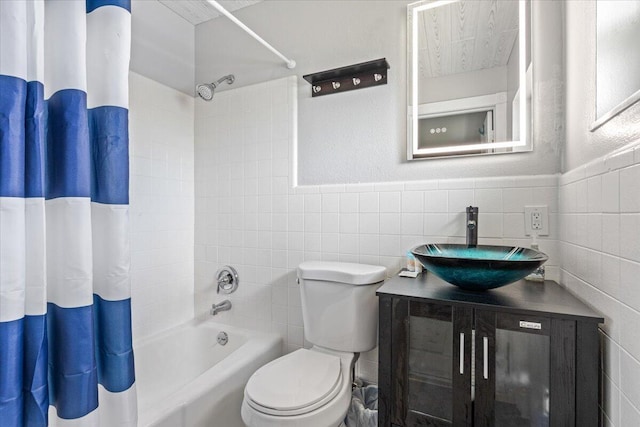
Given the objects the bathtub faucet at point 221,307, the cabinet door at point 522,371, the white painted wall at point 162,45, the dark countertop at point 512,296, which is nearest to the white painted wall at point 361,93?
the white painted wall at point 162,45

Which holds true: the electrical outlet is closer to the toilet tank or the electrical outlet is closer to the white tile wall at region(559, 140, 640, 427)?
the white tile wall at region(559, 140, 640, 427)

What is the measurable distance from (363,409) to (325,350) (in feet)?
1.01

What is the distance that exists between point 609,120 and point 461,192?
2.04 ft

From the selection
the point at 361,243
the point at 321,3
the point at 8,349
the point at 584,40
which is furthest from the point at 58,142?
the point at 584,40

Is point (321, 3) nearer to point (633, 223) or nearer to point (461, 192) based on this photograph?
point (461, 192)

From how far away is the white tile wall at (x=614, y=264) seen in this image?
71cm

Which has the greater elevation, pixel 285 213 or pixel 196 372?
pixel 285 213

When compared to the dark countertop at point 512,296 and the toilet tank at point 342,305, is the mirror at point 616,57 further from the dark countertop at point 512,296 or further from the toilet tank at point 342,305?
the toilet tank at point 342,305

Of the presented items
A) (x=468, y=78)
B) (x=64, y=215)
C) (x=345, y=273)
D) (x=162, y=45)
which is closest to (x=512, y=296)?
(x=345, y=273)

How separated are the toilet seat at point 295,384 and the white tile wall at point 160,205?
0.94 m

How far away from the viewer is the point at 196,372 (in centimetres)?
186

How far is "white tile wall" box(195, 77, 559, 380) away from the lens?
140cm

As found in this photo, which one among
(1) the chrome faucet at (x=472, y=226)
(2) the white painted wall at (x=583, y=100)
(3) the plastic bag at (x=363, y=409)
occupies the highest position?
(2) the white painted wall at (x=583, y=100)

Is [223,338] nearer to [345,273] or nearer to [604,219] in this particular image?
[345,273]
